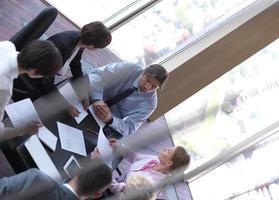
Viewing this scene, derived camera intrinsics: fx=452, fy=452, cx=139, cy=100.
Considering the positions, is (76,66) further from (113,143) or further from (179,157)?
(179,157)

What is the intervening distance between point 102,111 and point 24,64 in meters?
0.83

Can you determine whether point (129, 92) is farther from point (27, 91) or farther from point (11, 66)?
point (11, 66)

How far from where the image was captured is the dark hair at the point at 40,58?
61.2 inches

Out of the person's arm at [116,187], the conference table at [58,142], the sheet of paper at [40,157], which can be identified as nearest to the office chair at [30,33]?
the conference table at [58,142]

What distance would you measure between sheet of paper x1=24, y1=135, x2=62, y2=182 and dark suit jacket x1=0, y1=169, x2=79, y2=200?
13 cm

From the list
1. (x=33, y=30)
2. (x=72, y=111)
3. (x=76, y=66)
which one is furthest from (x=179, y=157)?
(x=33, y=30)

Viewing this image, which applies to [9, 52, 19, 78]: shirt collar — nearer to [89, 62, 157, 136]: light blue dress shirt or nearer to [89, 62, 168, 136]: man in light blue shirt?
[89, 62, 168, 136]: man in light blue shirt

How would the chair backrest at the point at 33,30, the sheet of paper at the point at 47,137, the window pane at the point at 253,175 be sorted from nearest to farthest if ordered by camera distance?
1. the sheet of paper at the point at 47,137
2. the chair backrest at the point at 33,30
3. the window pane at the point at 253,175

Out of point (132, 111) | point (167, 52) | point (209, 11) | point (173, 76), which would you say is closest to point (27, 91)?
point (132, 111)

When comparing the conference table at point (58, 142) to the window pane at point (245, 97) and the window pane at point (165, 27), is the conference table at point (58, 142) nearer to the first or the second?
the window pane at point (245, 97)

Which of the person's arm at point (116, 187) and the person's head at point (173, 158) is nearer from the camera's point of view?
the person's arm at point (116, 187)

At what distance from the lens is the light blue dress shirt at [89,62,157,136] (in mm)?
2566

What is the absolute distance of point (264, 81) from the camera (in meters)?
3.72

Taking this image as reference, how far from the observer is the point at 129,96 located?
264cm
